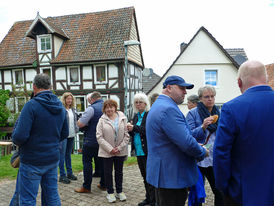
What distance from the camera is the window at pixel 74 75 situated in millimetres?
18334

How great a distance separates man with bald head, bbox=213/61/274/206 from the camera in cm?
168

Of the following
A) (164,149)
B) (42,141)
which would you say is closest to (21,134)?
(42,141)

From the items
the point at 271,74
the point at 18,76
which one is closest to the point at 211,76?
the point at 271,74

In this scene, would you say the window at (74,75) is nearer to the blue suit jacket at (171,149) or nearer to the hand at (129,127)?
the hand at (129,127)

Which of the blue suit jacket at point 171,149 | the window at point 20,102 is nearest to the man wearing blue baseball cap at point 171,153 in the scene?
the blue suit jacket at point 171,149

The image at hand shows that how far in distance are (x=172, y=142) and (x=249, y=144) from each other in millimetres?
768

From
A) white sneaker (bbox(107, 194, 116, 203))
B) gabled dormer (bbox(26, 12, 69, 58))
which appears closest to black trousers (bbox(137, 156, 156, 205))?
white sneaker (bbox(107, 194, 116, 203))

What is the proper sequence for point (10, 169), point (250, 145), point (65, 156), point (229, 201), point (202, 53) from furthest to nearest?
point (202, 53) < point (10, 169) < point (65, 156) < point (229, 201) < point (250, 145)

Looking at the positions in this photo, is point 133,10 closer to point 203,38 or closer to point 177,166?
point 203,38

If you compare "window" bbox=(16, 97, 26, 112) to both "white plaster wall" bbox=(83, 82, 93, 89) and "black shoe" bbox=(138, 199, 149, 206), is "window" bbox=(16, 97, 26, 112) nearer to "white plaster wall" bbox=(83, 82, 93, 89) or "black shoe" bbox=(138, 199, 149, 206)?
"white plaster wall" bbox=(83, 82, 93, 89)

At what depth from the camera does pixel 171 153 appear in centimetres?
229

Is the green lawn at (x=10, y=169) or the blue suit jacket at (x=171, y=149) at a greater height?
the blue suit jacket at (x=171, y=149)

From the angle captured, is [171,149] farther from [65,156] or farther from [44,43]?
[44,43]

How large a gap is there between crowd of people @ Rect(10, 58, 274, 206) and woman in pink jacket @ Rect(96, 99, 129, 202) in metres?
0.02
